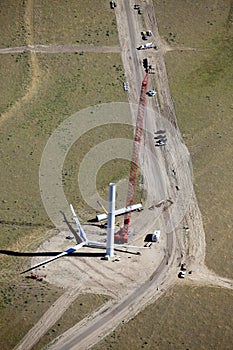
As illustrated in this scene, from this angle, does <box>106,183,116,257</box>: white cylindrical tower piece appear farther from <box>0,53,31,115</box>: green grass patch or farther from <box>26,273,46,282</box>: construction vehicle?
<box>0,53,31,115</box>: green grass patch

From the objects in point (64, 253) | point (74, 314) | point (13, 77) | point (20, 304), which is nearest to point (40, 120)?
point (13, 77)

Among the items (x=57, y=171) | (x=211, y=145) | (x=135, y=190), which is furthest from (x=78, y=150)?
(x=211, y=145)

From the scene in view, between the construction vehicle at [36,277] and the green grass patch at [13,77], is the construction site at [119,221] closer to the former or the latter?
the construction vehicle at [36,277]

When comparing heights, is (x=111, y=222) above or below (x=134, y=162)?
below

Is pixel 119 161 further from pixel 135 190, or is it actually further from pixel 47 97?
pixel 47 97

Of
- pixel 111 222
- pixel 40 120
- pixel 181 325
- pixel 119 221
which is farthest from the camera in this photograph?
pixel 40 120

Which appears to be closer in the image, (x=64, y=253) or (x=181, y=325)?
(x=181, y=325)

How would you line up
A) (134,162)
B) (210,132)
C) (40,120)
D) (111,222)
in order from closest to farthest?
(111,222), (134,162), (210,132), (40,120)

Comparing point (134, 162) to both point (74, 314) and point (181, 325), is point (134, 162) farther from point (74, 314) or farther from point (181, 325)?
point (181, 325)
